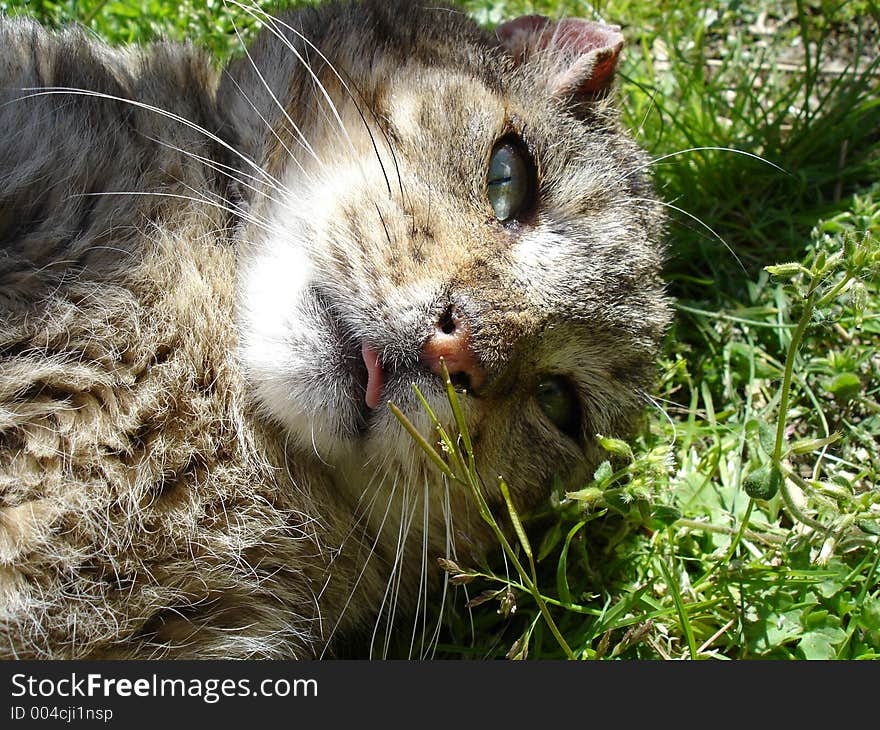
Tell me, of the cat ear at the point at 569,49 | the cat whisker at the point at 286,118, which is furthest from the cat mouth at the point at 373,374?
the cat ear at the point at 569,49

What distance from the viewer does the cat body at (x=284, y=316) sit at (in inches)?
80.5

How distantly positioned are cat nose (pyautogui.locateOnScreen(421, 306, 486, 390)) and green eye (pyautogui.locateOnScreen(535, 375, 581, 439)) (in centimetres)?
40

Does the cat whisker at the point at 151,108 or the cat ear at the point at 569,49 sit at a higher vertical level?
the cat ear at the point at 569,49

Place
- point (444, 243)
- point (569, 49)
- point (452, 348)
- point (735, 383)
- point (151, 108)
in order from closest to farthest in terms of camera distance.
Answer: point (452, 348) < point (444, 243) < point (151, 108) < point (569, 49) < point (735, 383)

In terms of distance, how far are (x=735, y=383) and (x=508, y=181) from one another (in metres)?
1.43

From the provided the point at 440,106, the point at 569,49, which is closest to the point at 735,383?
the point at 569,49

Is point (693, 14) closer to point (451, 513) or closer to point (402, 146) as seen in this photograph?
point (402, 146)

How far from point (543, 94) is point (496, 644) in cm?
167

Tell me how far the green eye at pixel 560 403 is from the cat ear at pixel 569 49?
893 mm

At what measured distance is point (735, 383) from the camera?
10.9 feet

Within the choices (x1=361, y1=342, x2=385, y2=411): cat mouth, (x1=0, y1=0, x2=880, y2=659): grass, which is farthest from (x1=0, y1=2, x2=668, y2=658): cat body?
(x1=0, y1=0, x2=880, y2=659): grass

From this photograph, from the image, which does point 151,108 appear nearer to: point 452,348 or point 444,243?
point 444,243

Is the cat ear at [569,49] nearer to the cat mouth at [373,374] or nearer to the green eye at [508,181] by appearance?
the green eye at [508,181]

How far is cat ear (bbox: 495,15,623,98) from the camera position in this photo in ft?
8.68
